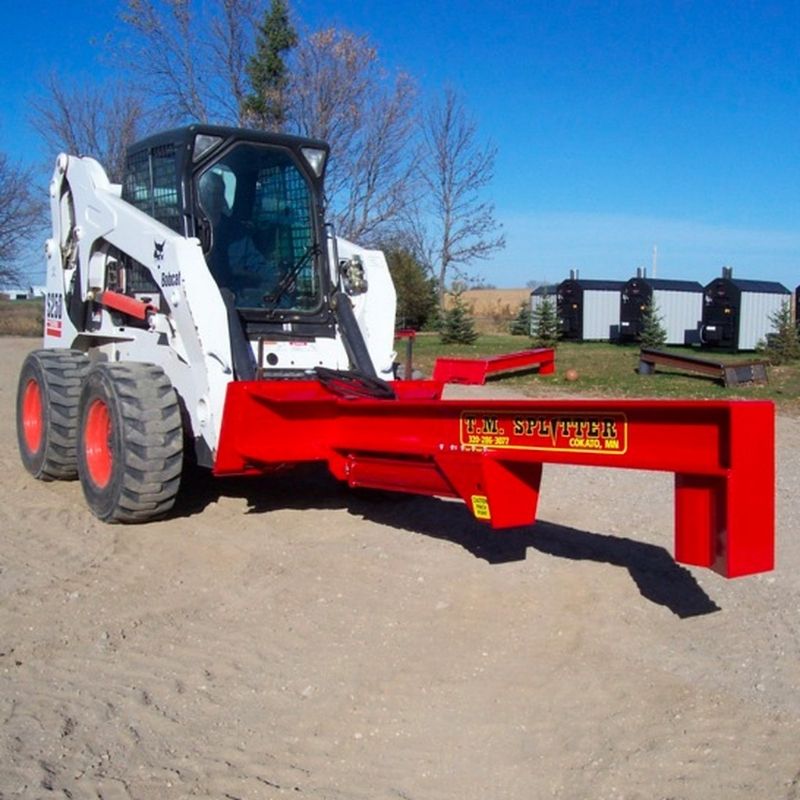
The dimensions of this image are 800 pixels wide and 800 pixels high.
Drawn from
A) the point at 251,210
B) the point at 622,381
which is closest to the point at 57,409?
the point at 251,210

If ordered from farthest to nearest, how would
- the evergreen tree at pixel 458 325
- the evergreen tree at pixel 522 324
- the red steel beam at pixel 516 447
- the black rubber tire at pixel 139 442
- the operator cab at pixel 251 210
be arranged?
the evergreen tree at pixel 522 324 → the evergreen tree at pixel 458 325 → the operator cab at pixel 251 210 → the black rubber tire at pixel 139 442 → the red steel beam at pixel 516 447

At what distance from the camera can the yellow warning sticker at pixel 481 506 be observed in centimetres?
526

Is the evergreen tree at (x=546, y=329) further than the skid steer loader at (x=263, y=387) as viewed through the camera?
Yes

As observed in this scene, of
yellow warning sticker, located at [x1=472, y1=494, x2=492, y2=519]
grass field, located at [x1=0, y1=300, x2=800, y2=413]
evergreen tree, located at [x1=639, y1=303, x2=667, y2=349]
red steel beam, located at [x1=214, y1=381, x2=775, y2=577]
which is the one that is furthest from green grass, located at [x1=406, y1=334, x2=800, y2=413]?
yellow warning sticker, located at [x1=472, y1=494, x2=492, y2=519]

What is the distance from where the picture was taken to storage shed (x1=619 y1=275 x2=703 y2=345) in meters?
31.6

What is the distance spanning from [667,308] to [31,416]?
1025 inches

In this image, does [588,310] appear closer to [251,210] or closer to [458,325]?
[458,325]

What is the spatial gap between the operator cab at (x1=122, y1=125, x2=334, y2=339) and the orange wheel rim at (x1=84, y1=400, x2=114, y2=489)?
4.02ft

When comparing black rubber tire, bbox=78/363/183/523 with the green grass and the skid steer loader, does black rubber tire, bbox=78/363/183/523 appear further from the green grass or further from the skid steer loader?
the green grass

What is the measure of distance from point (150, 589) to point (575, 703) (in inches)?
102

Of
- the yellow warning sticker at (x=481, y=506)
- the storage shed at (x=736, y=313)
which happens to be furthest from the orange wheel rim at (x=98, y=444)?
the storage shed at (x=736, y=313)

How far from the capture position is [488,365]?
607 inches

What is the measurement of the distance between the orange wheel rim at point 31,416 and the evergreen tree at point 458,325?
19.6 metres

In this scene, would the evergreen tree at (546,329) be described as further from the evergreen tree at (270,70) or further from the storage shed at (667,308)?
the evergreen tree at (270,70)
